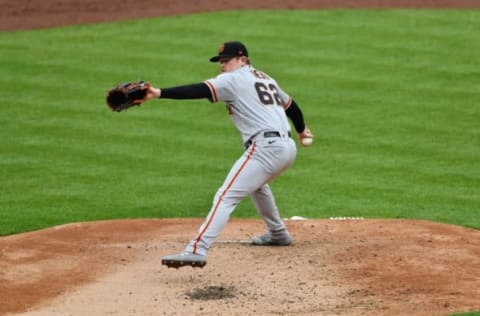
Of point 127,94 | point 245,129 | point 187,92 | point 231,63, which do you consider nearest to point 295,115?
point 245,129

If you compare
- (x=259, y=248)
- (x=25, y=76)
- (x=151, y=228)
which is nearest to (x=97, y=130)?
(x=25, y=76)

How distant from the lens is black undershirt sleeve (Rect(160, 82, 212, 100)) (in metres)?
7.98

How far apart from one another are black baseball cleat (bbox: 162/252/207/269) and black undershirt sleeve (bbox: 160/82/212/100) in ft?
3.95

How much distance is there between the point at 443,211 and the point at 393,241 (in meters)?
1.59

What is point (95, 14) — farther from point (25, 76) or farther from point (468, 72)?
point (468, 72)

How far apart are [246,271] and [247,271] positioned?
0.4 inches

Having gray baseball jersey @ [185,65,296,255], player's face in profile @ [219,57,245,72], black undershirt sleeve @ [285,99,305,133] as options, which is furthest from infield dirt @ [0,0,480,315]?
player's face in profile @ [219,57,245,72]

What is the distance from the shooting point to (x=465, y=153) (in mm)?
12430

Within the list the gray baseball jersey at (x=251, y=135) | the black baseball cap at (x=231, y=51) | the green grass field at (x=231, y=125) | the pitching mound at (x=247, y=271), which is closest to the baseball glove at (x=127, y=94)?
the gray baseball jersey at (x=251, y=135)

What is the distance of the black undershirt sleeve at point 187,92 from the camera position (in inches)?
314

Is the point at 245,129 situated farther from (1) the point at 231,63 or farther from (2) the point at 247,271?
(2) the point at 247,271

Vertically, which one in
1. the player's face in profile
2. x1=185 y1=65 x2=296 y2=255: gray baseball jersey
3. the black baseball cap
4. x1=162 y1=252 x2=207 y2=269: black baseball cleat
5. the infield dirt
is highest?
the black baseball cap

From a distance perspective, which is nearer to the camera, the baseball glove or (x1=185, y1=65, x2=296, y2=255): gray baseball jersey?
the baseball glove

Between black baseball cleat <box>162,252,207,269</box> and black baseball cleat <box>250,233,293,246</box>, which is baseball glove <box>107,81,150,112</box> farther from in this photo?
black baseball cleat <box>250,233,293,246</box>
